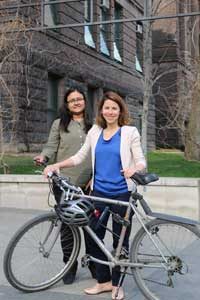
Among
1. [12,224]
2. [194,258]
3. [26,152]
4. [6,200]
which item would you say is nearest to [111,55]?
[26,152]

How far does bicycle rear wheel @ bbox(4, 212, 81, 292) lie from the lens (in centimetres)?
529

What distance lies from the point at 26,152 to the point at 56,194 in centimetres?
1223

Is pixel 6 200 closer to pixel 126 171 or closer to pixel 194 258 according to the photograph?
pixel 194 258

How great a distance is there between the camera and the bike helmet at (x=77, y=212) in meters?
5.21

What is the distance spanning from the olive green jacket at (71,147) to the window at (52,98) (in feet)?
46.5

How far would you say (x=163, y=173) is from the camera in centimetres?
1442

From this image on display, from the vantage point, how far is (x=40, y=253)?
5.61 meters

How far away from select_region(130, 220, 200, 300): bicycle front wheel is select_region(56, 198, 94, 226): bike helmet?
0.51 metres

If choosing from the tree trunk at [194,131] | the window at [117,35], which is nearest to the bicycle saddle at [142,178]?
the tree trunk at [194,131]

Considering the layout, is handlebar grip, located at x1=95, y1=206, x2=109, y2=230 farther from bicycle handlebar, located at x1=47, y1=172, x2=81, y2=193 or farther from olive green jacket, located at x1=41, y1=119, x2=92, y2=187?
olive green jacket, located at x1=41, y1=119, x2=92, y2=187

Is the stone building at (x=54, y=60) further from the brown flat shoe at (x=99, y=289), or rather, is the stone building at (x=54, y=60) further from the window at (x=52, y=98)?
the brown flat shoe at (x=99, y=289)

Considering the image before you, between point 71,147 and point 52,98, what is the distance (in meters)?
15.1

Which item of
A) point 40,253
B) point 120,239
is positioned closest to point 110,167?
point 120,239

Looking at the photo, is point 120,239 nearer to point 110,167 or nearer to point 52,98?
point 110,167
